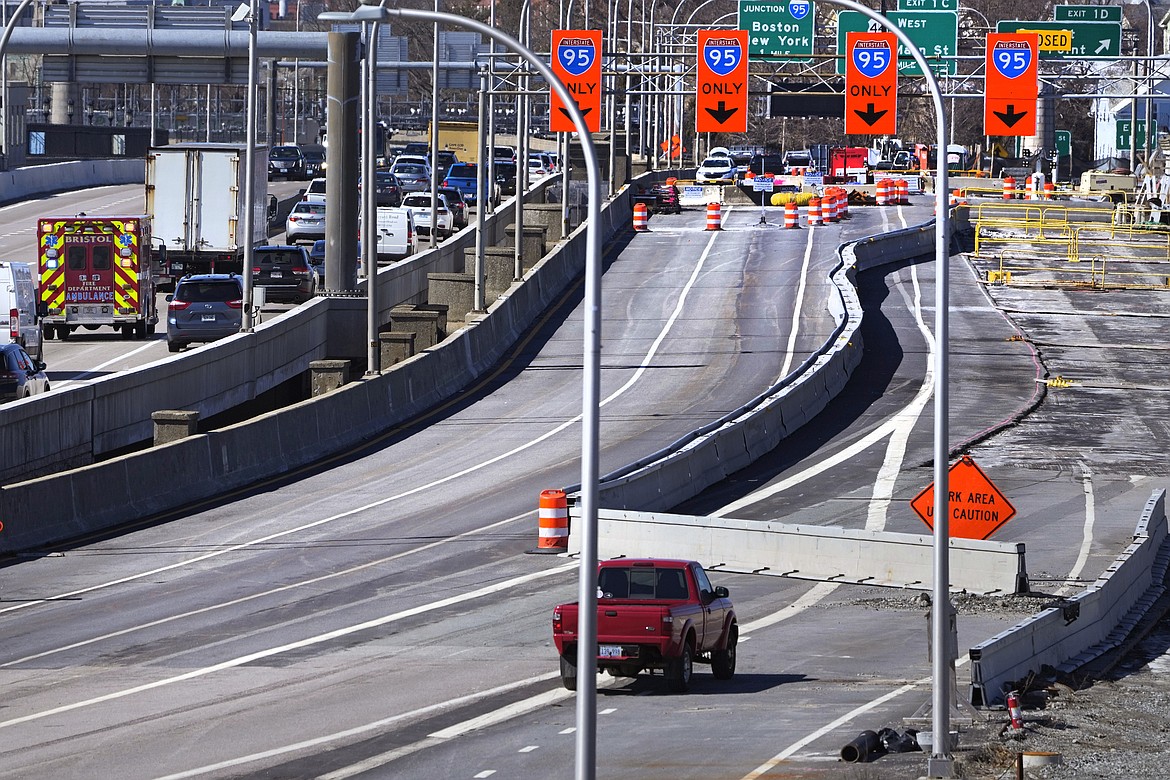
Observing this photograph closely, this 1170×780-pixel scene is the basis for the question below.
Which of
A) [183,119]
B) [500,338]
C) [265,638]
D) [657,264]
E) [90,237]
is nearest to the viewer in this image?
[265,638]

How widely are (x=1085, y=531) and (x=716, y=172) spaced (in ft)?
233

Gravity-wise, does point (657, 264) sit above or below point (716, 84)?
below

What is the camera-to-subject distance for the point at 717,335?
5375 cm

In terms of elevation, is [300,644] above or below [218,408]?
below

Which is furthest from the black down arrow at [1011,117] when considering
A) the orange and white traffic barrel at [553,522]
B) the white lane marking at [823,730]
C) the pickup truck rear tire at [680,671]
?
the pickup truck rear tire at [680,671]

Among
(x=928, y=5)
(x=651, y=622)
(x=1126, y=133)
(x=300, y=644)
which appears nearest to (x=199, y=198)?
(x=928, y=5)

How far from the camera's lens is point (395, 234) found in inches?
2506

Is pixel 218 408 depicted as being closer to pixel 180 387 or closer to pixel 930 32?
pixel 180 387

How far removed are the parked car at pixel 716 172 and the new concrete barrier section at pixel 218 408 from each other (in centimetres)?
4895

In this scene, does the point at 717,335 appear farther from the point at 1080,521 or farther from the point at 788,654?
the point at 788,654

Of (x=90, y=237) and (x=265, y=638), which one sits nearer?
(x=265, y=638)

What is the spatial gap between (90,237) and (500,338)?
10.9 meters

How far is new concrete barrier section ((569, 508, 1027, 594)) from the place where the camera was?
26.6m

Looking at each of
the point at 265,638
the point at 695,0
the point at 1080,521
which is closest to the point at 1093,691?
the point at 265,638
